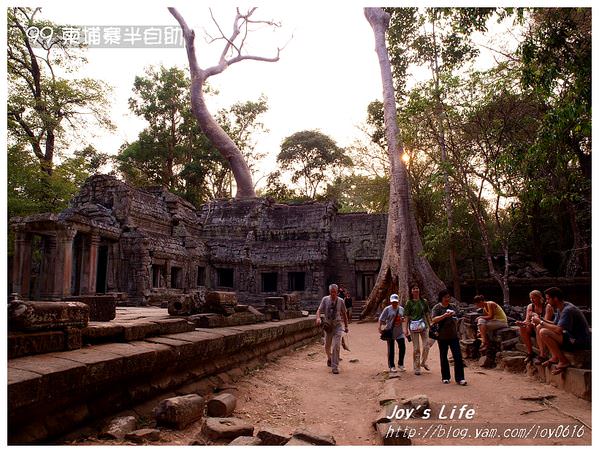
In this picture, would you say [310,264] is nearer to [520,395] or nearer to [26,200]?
[26,200]

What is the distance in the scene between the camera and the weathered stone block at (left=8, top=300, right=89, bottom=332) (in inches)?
146

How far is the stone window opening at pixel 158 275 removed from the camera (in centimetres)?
1803

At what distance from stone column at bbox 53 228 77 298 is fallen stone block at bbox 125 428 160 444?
12098 millimetres

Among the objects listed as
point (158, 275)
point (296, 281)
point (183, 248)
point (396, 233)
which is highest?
point (396, 233)

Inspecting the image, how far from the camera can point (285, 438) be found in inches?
138

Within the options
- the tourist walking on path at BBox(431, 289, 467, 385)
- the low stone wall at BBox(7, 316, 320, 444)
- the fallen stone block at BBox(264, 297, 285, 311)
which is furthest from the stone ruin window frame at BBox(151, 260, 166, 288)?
the tourist walking on path at BBox(431, 289, 467, 385)

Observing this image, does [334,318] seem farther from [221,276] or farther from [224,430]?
[221,276]

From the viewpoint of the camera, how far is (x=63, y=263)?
45.9 feet

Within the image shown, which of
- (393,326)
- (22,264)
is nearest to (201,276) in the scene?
(22,264)

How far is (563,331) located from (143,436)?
4.38 m

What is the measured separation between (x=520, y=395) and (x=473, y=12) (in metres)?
4.69

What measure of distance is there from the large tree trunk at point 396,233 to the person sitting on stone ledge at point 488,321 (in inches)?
277

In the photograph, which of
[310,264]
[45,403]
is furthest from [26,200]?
[45,403]

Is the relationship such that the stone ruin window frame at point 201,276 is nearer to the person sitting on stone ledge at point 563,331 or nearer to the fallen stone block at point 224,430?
the fallen stone block at point 224,430
